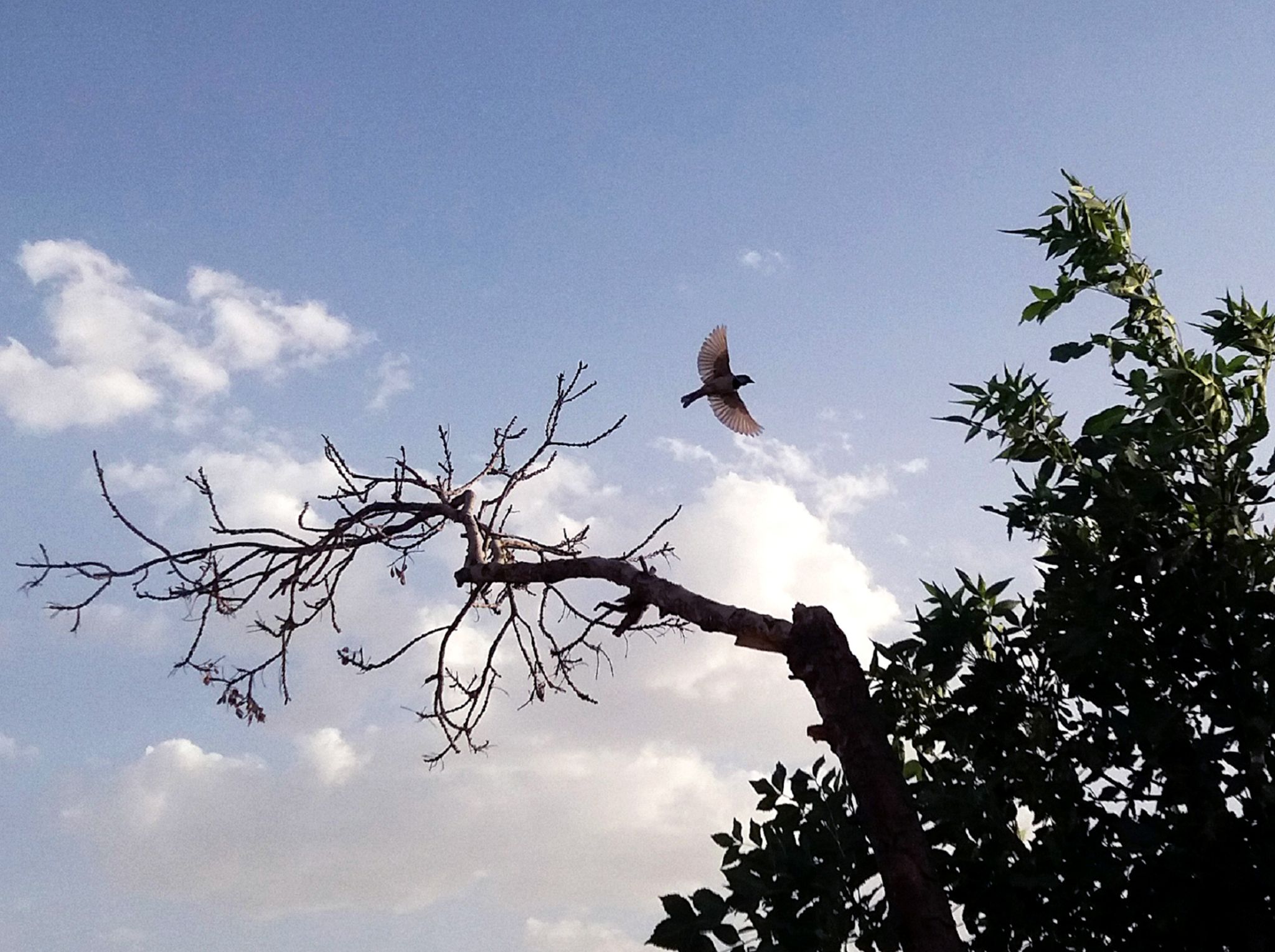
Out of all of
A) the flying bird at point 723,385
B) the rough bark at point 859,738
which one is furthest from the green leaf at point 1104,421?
the flying bird at point 723,385

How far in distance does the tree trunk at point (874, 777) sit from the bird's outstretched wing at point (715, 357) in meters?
3.67

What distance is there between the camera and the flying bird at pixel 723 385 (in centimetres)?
760

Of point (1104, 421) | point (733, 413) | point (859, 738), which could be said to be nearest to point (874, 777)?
point (859, 738)

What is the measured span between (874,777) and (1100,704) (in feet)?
2.54

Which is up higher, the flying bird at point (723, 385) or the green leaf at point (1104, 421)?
the flying bird at point (723, 385)

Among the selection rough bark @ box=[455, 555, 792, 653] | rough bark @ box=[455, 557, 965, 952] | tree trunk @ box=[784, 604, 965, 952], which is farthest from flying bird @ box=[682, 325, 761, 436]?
tree trunk @ box=[784, 604, 965, 952]

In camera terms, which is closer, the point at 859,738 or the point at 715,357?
the point at 859,738

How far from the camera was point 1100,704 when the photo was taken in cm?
353

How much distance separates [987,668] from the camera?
12.6 ft

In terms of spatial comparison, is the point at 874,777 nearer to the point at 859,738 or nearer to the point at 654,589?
the point at 859,738

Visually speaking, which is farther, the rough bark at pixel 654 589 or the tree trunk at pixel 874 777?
the rough bark at pixel 654 589

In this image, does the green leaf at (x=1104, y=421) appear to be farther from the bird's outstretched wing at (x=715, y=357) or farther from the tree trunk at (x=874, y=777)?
the bird's outstretched wing at (x=715, y=357)

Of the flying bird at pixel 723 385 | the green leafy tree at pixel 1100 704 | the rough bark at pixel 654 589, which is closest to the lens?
the green leafy tree at pixel 1100 704

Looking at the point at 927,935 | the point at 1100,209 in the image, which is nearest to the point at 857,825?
the point at 927,935
